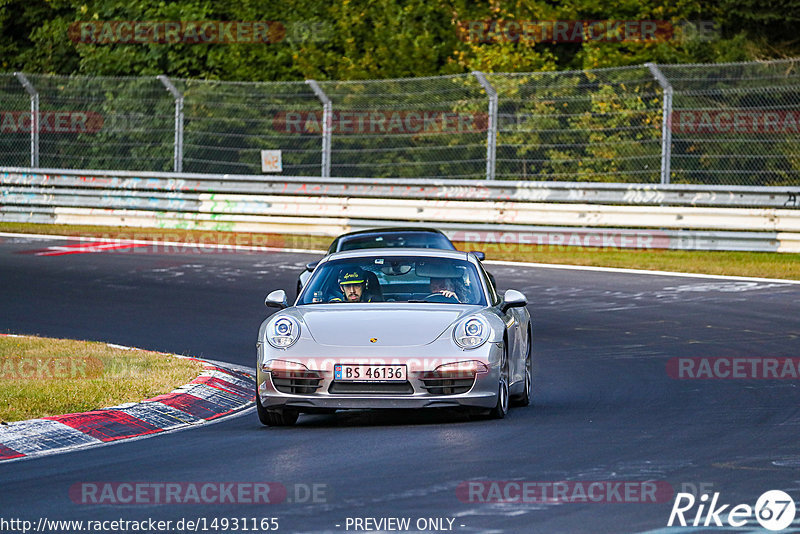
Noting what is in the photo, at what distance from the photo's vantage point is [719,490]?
22.2 ft

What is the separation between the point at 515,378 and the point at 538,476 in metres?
2.98

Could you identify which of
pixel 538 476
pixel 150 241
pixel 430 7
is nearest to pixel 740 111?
pixel 150 241

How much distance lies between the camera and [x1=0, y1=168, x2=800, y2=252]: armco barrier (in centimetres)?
2070

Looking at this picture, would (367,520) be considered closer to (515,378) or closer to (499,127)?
(515,378)

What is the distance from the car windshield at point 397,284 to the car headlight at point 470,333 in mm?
658

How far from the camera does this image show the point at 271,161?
81.6 feet

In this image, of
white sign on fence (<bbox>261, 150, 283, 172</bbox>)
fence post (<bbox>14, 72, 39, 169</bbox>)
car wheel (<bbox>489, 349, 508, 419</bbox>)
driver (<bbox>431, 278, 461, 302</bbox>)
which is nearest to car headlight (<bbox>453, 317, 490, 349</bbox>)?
car wheel (<bbox>489, 349, 508, 419</bbox>)

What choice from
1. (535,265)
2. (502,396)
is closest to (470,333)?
(502,396)

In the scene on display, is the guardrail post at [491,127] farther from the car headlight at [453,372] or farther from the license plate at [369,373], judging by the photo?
the license plate at [369,373]

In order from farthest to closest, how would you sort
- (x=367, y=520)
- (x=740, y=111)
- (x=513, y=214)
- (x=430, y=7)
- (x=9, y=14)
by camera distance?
(x=9, y=14)
(x=430, y=7)
(x=513, y=214)
(x=740, y=111)
(x=367, y=520)

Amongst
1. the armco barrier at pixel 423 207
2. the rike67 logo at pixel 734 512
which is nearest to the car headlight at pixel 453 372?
the rike67 logo at pixel 734 512

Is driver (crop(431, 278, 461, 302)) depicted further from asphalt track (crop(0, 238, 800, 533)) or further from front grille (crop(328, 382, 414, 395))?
front grille (crop(328, 382, 414, 395))

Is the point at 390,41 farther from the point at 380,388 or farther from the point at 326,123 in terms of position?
the point at 380,388

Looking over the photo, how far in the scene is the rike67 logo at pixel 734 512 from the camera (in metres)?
6.10
